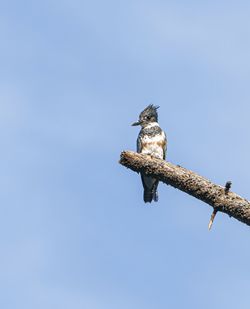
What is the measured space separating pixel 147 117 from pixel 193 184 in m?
8.95

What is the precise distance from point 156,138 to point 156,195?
1.13 meters

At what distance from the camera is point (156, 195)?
15250 millimetres

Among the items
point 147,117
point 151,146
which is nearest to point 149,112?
point 147,117

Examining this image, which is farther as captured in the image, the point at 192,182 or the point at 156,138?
the point at 156,138

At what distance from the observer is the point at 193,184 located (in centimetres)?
720

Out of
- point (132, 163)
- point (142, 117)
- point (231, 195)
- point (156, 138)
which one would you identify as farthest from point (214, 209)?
point (142, 117)

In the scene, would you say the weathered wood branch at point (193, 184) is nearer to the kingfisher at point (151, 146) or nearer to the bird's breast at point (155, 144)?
the kingfisher at point (151, 146)

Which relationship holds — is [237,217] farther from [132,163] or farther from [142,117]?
[142,117]

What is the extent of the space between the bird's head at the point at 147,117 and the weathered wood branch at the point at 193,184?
26.2 ft

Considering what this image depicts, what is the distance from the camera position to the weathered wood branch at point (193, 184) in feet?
22.6

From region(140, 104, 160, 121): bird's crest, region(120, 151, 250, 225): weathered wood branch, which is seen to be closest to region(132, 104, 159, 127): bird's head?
region(140, 104, 160, 121): bird's crest

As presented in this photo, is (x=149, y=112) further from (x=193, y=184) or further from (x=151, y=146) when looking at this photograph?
(x=193, y=184)

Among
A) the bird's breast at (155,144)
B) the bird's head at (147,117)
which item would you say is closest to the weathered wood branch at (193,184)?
the bird's breast at (155,144)

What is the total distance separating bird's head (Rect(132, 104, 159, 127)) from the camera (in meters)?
16.0
